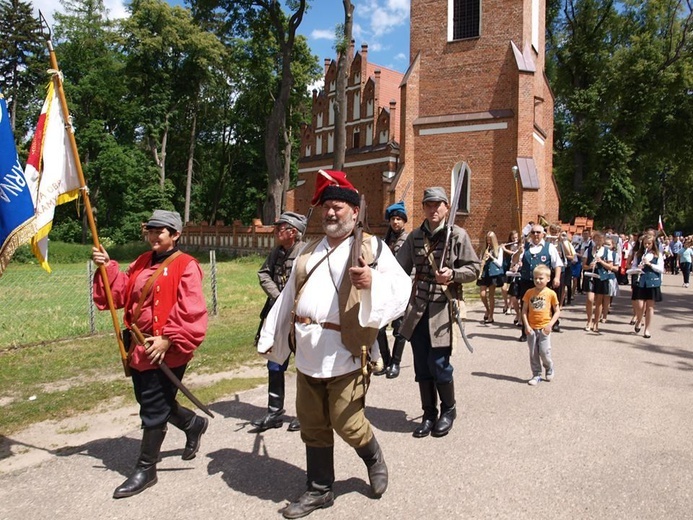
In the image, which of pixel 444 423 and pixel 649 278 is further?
pixel 649 278

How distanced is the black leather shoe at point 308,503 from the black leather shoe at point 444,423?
1.41 metres

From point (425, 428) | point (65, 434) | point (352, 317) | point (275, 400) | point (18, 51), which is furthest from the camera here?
point (18, 51)

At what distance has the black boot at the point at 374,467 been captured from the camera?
3.49 metres

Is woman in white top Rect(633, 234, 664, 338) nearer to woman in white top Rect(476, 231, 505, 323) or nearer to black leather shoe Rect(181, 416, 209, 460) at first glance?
woman in white top Rect(476, 231, 505, 323)

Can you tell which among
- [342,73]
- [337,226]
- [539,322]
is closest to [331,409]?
[337,226]

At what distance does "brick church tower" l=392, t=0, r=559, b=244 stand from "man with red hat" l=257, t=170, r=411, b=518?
754 inches

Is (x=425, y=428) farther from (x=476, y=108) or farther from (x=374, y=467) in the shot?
(x=476, y=108)

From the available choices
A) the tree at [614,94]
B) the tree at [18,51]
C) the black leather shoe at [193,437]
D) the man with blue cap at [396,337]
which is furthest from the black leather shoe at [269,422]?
the tree at [18,51]

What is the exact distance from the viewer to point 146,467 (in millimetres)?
3689

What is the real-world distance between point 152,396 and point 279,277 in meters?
1.72

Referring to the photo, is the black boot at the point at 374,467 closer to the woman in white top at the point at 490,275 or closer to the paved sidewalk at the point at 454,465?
the paved sidewalk at the point at 454,465

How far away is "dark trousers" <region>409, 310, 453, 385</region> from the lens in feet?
15.0

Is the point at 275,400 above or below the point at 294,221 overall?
below

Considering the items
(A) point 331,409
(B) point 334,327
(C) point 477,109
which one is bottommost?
(A) point 331,409
